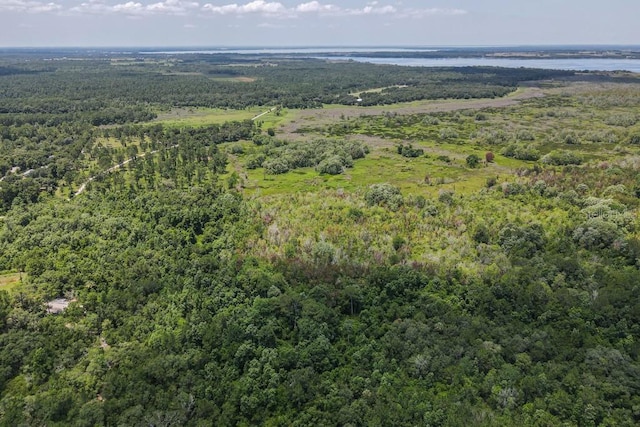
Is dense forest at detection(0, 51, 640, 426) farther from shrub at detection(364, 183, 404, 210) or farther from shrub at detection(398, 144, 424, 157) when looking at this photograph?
shrub at detection(398, 144, 424, 157)

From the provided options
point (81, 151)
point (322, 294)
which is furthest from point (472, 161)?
point (81, 151)

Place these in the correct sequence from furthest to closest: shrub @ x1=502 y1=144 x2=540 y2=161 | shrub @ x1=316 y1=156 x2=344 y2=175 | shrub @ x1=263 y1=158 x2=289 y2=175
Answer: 1. shrub @ x1=502 y1=144 x2=540 y2=161
2. shrub @ x1=263 y1=158 x2=289 y2=175
3. shrub @ x1=316 y1=156 x2=344 y2=175

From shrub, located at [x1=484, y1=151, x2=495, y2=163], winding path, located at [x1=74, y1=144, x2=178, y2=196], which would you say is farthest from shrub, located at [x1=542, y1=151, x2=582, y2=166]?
winding path, located at [x1=74, y1=144, x2=178, y2=196]

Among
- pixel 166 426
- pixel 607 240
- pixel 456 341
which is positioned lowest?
pixel 166 426

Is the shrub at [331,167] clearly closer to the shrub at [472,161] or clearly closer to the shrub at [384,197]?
the shrub at [384,197]

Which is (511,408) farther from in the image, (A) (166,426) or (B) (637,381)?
(A) (166,426)

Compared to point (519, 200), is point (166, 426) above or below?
below

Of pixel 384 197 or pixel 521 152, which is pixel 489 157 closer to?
pixel 521 152

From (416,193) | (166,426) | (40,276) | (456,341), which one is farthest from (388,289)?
(40,276)

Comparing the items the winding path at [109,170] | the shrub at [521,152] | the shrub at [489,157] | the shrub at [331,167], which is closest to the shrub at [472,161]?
the shrub at [489,157]
